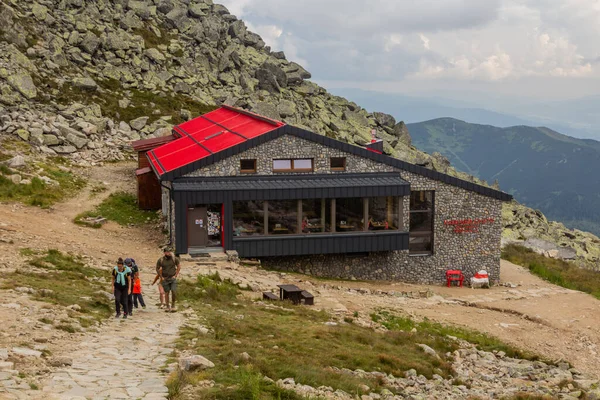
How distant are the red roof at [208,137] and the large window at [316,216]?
15.9ft

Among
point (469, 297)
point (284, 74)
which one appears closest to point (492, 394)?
point (469, 297)

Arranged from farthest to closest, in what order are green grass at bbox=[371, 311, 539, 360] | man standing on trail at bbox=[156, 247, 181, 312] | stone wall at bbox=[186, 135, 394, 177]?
stone wall at bbox=[186, 135, 394, 177], green grass at bbox=[371, 311, 539, 360], man standing on trail at bbox=[156, 247, 181, 312]

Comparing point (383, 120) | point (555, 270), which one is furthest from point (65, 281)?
point (383, 120)

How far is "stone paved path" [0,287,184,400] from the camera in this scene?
10898 mm

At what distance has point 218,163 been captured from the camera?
33.4 metres

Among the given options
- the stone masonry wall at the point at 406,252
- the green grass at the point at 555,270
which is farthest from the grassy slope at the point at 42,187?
the green grass at the point at 555,270

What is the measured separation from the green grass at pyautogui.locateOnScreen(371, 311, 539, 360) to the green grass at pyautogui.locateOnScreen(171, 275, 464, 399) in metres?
1.46

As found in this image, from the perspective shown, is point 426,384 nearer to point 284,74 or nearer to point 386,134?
point 386,134

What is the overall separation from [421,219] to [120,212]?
745 inches

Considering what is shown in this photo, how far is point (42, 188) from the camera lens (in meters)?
39.7

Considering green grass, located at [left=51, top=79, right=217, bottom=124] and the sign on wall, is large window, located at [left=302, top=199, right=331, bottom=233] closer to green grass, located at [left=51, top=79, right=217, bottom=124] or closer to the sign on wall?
the sign on wall

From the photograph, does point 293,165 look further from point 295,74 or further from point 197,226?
point 295,74

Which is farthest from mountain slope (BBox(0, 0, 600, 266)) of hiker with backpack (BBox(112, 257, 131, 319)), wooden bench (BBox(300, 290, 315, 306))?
hiker with backpack (BBox(112, 257, 131, 319))

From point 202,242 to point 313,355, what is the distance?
57.6ft
